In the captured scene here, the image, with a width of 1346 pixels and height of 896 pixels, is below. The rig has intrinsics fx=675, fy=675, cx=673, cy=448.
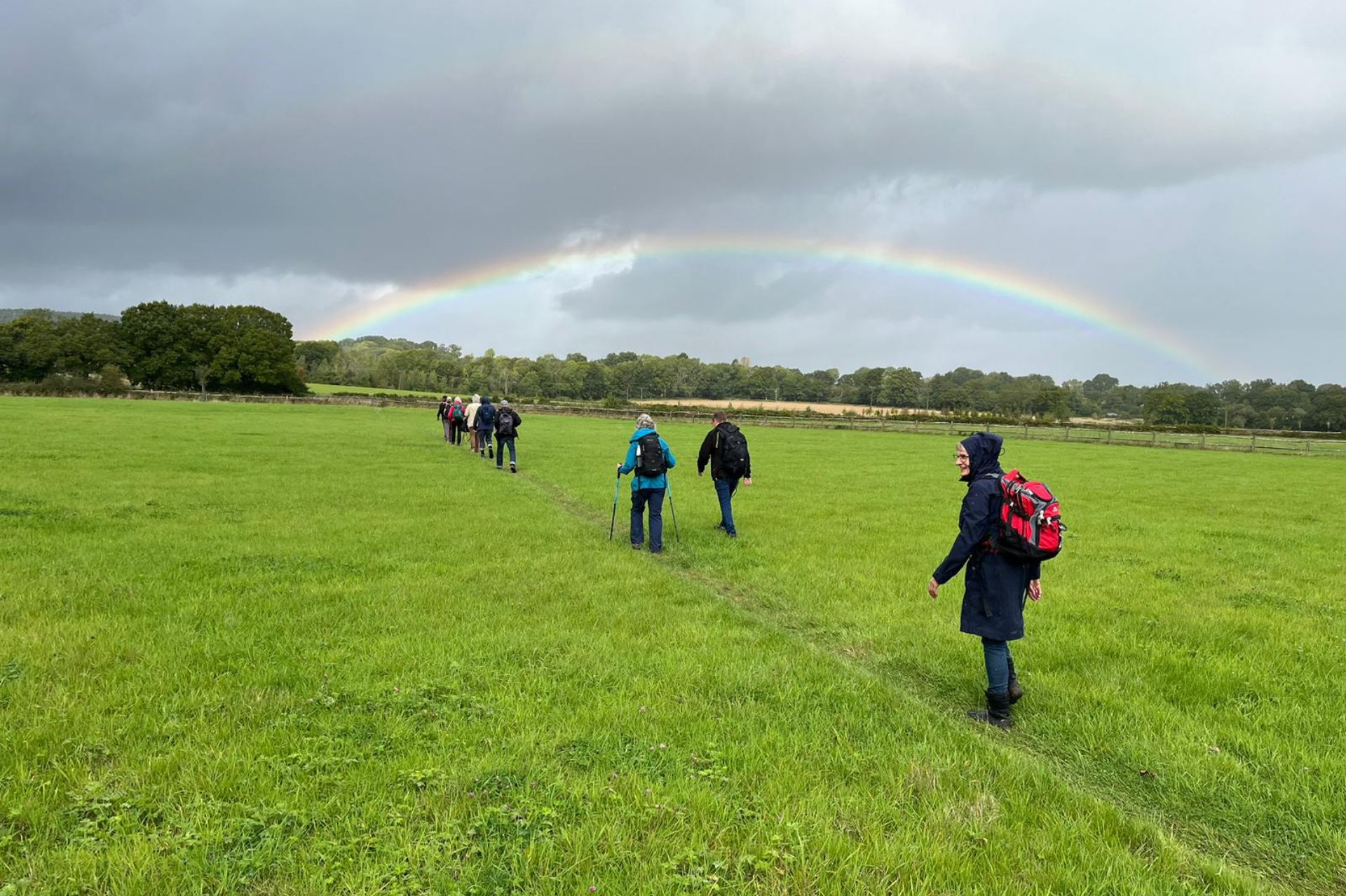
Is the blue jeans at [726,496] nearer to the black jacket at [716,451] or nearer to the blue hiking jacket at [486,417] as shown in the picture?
the black jacket at [716,451]

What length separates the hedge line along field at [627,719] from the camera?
3.48 m

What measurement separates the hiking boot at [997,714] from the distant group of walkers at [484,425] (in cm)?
1686

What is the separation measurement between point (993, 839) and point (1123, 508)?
58.9 feet

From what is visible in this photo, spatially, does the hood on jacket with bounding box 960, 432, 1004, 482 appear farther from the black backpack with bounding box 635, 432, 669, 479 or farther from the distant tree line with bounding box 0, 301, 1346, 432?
the distant tree line with bounding box 0, 301, 1346, 432

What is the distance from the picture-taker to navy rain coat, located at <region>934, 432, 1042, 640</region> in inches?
206

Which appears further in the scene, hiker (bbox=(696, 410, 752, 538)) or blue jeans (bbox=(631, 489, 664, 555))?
hiker (bbox=(696, 410, 752, 538))

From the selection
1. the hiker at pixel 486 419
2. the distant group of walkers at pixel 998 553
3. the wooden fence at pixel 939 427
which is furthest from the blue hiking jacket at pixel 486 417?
the wooden fence at pixel 939 427

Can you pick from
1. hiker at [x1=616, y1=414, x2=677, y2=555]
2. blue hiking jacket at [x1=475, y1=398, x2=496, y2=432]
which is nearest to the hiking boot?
hiker at [x1=616, y1=414, x2=677, y2=555]

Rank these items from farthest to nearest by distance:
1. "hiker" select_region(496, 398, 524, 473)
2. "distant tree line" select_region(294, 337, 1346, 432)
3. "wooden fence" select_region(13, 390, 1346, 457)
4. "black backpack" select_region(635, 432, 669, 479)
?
"distant tree line" select_region(294, 337, 1346, 432) → "wooden fence" select_region(13, 390, 1346, 457) → "hiker" select_region(496, 398, 524, 473) → "black backpack" select_region(635, 432, 669, 479)

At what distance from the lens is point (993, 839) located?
3.71 metres

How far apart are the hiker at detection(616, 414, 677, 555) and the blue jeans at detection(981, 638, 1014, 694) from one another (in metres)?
6.24

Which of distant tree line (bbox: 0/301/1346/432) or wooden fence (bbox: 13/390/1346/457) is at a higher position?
distant tree line (bbox: 0/301/1346/432)

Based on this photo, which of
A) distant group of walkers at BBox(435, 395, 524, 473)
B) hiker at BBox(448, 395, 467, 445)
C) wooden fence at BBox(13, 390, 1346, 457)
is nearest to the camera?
distant group of walkers at BBox(435, 395, 524, 473)

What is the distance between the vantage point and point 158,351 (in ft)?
311
